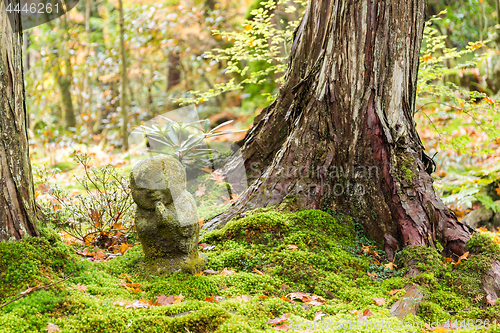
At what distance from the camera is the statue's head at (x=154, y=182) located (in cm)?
296

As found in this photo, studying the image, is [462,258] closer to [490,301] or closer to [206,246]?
[490,301]

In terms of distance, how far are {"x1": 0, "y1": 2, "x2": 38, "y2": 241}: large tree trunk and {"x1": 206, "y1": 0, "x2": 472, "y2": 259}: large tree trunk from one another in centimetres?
209

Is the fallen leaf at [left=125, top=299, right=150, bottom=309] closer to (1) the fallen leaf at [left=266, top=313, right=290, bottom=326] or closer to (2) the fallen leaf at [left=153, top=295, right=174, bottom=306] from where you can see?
(2) the fallen leaf at [left=153, top=295, right=174, bottom=306]

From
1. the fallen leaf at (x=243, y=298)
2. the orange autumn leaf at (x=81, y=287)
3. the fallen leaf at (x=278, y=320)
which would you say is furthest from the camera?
the fallen leaf at (x=243, y=298)

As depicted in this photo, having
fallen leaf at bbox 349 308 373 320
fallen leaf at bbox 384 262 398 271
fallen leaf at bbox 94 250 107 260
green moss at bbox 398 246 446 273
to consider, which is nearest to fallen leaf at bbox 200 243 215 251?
fallen leaf at bbox 94 250 107 260

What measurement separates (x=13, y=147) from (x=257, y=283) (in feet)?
7.63

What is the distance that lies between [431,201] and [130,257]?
3299mm

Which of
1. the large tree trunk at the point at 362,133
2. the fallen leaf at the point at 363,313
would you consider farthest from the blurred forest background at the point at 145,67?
the fallen leaf at the point at 363,313

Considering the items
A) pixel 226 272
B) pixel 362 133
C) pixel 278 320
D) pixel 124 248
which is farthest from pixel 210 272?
pixel 362 133

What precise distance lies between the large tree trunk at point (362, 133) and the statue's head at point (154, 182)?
54.5 inches

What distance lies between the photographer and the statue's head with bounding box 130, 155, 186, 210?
296 cm

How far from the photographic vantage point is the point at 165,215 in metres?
2.99

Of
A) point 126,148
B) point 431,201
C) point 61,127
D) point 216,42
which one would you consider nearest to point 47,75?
point 61,127

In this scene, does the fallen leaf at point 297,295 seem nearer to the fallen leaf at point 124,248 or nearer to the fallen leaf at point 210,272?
the fallen leaf at point 210,272
